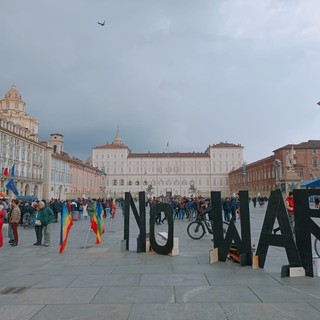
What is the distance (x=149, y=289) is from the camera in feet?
18.0

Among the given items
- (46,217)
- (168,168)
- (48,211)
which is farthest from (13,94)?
(46,217)

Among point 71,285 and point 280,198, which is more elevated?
point 280,198

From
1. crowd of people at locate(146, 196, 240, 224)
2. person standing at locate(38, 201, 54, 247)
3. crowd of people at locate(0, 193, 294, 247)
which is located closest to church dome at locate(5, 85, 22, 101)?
crowd of people at locate(0, 193, 294, 247)

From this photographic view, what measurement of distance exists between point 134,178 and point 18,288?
11981 cm

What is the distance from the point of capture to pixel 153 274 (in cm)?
659

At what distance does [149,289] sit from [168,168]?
120251mm

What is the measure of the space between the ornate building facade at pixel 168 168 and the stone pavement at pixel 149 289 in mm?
115042

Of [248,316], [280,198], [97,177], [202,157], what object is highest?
[202,157]

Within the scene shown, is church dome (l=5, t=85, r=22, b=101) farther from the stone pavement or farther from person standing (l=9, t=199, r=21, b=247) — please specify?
the stone pavement

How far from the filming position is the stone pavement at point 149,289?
4371mm

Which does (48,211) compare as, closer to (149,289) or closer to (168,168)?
(149,289)

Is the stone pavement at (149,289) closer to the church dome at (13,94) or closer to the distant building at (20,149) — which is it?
the distant building at (20,149)

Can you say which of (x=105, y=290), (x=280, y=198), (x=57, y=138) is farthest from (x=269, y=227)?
(x=57, y=138)

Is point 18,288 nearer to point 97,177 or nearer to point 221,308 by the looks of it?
point 221,308
